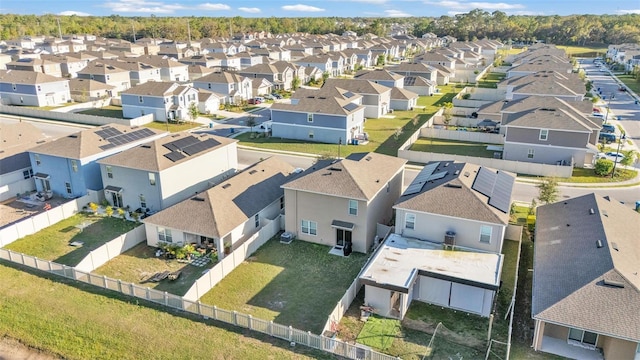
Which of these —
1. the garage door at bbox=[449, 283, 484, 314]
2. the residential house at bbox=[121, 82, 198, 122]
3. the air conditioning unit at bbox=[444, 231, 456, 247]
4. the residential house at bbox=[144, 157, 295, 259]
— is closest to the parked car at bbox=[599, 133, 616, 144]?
the air conditioning unit at bbox=[444, 231, 456, 247]

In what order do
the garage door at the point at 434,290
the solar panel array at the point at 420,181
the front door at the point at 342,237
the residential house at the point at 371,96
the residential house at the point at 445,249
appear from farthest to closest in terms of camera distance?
the residential house at the point at 371,96, the front door at the point at 342,237, the solar panel array at the point at 420,181, the garage door at the point at 434,290, the residential house at the point at 445,249

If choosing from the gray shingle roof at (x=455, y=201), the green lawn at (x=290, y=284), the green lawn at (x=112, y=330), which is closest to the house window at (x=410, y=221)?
the gray shingle roof at (x=455, y=201)

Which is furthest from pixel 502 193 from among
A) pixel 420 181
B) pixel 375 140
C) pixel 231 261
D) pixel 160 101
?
pixel 160 101

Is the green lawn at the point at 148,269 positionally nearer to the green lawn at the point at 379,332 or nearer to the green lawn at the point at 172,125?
the green lawn at the point at 379,332

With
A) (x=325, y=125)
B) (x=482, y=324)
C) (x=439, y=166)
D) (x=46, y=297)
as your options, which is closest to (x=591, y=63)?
(x=325, y=125)

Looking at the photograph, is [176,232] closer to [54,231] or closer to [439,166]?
[54,231]

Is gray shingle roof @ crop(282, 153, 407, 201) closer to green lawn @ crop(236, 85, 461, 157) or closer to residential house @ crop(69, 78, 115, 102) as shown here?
green lawn @ crop(236, 85, 461, 157)

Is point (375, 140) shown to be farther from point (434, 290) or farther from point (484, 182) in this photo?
point (434, 290)
